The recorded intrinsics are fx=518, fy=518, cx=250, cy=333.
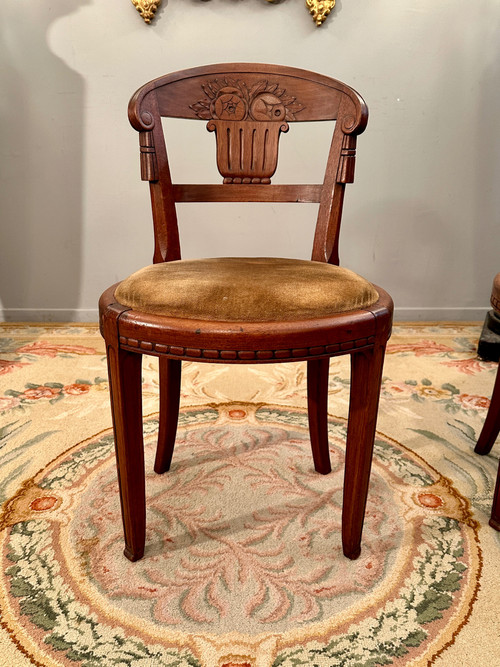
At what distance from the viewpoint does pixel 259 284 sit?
88 centimetres

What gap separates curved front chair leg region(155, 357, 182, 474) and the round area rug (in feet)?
0.17

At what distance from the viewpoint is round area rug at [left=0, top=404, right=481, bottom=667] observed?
2.82ft

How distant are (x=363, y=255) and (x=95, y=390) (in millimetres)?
1500

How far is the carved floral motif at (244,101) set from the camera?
1.22m

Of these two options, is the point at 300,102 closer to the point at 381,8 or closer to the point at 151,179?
the point at 151,179

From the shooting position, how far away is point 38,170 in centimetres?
250

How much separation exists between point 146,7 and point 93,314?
145cm

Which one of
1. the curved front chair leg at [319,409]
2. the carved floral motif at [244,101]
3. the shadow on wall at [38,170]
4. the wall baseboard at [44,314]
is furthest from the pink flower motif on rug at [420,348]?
the shadow on wall at [38,170]

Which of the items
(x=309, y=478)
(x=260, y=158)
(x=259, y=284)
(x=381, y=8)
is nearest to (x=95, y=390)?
(x=309, y=478)

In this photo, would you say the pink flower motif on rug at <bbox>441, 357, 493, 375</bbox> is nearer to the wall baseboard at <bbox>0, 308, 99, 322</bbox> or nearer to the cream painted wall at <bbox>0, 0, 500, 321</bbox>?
the cream painted wall at <bbox>0, 0, 500, 321</bbox>

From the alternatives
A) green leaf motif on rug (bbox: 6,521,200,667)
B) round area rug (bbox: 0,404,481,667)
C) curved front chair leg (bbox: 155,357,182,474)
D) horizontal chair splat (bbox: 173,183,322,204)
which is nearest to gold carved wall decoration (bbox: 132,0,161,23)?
horizontal chair splat (bbox: 173,183,322,204)

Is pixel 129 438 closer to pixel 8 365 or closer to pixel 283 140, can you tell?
pixel 8 365

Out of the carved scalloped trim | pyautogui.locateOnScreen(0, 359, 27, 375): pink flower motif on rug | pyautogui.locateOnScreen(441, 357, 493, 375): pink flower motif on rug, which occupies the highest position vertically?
the carved scalloped trim

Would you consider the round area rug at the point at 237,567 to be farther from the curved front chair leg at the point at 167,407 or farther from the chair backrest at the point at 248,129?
the chair backrest at the point at 248,129
